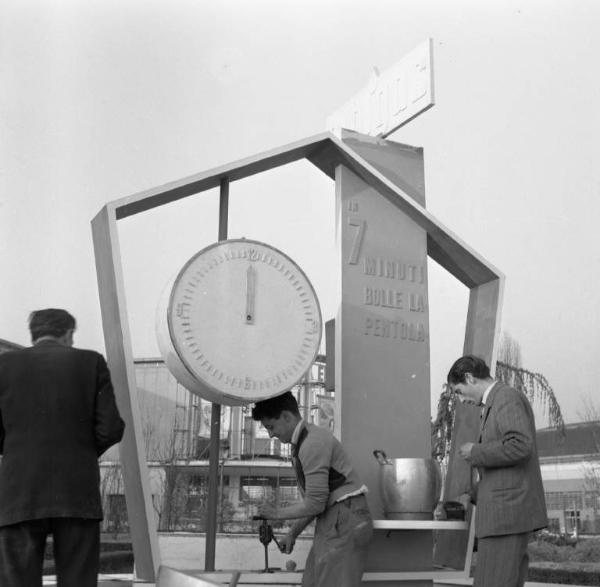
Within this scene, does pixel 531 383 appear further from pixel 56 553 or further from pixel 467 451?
pixel 56 553

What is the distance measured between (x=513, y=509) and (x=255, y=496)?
2203 mm

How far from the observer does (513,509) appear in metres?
3.42

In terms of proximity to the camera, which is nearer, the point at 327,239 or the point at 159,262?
the point at 159,262

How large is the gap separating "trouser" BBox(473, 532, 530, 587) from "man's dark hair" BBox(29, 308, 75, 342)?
188 cm

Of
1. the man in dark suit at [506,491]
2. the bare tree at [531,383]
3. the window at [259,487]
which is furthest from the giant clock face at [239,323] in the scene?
the bare tree at [531,383]

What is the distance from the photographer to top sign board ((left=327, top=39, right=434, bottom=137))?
15.2 feet

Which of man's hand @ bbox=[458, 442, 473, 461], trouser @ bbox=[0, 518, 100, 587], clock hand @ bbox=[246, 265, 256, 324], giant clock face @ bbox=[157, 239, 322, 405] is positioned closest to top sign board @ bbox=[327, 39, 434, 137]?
giant clock face @ bbox=[157, 239, 322, 405]

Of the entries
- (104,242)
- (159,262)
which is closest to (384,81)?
A: (159,262)

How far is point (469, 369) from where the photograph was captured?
364cm

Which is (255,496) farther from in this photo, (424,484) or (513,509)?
(513,509)

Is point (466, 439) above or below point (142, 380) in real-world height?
below

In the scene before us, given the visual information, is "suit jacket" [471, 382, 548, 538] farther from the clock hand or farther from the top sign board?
the top sign board

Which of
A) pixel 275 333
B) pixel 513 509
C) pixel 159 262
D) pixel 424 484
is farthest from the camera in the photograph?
pixel 159 262

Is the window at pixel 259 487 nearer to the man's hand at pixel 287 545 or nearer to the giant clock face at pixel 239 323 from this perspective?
the man's hand at pixel 287 545
